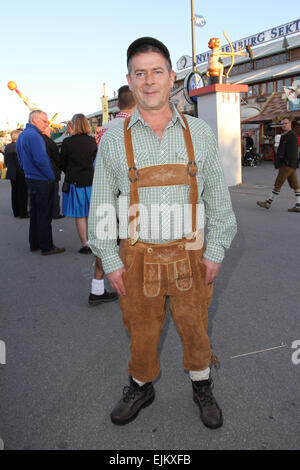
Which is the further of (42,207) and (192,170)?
(42,207)

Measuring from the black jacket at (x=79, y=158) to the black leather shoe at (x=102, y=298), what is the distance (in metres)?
1.91

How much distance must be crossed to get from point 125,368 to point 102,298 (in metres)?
1.22

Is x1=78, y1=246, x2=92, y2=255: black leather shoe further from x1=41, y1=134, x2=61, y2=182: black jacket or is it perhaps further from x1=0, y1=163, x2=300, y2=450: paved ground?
x1=41, y1=134, x2=61, y2=182: black jacket

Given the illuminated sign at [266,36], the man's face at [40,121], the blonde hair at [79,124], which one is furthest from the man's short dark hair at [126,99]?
the illuminated sign at [266,36]

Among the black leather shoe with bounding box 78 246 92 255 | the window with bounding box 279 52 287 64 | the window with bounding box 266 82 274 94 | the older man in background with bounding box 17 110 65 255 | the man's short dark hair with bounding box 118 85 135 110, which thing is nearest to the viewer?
the man's short dark hair with bounding box 118 85 135 110

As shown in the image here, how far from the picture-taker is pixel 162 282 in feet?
6.24

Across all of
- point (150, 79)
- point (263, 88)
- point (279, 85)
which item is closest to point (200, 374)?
point (150, 79)

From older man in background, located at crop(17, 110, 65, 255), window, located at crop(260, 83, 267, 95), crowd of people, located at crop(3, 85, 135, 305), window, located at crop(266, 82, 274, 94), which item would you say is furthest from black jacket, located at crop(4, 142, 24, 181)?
window, located at crop(260, 83, 267, 95)

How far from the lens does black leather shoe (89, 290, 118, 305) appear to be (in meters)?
3.72

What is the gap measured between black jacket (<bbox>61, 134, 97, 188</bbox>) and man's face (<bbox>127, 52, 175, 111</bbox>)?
10.4 ft

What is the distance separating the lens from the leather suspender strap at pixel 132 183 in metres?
1.78

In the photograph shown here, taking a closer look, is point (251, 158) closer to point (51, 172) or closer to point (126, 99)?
point (51, 172)

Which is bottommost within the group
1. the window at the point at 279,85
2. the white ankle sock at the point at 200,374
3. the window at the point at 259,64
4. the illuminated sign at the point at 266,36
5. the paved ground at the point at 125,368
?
the paved ground at the point at 125,368

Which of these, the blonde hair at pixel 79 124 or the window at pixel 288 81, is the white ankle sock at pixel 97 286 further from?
the window at pixel 288 81
